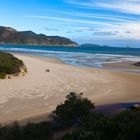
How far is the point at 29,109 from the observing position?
1930 centimetres

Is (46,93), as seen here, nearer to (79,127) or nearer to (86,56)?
(79,127)

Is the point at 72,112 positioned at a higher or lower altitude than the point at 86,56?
higher

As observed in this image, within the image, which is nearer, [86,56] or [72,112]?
[72,112]

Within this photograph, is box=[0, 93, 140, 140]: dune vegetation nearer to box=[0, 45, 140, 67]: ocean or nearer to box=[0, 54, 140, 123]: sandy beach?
box=[0, 54, 140, 123]: sandy beach

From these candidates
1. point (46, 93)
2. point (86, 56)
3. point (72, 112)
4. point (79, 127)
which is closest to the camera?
point (79, 127)

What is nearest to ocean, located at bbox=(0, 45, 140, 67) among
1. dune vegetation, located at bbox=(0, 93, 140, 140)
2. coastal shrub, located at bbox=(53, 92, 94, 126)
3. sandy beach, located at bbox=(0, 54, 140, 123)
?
sandy beach, located at bbox=(0, 54, 140, 123)

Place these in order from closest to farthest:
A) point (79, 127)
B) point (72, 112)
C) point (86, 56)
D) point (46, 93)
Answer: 1. point (79, 127)
2. point (72, 112)
3. point (46, 93)
4. point (86, 56)

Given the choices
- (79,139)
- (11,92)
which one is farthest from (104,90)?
(79,139)

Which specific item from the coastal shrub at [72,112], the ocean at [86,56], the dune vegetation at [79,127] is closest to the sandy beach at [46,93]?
the coastal shrub at [72,112]

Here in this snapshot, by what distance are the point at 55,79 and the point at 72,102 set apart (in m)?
15.2

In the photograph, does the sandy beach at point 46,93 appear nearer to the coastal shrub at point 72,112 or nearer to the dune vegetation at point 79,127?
the coastal shrub at point 72,112

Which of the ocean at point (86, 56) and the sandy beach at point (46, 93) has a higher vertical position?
the sandy beach at point (46, 93)

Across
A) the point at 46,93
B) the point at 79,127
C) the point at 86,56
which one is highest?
the point at 79,127

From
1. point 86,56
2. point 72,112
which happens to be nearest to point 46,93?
point 72,112
